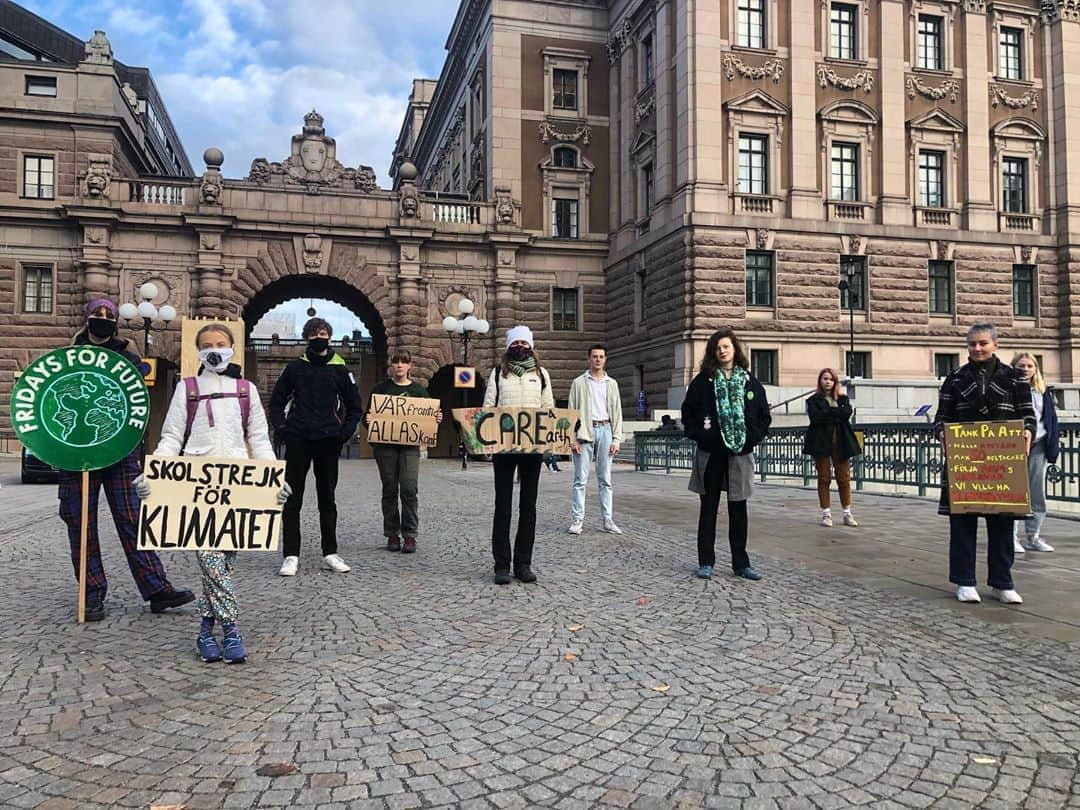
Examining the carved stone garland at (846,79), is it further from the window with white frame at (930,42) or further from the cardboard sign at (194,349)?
the cardboard sign at (194,349)

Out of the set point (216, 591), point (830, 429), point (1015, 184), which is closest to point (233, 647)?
point (216, 591)

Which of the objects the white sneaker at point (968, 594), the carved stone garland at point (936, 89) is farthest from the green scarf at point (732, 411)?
the carved stone garland at point (936, 89)

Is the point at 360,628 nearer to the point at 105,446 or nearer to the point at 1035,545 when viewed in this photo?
the point at 105,446

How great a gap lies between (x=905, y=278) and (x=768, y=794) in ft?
111

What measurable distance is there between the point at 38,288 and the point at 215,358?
33.8 metres

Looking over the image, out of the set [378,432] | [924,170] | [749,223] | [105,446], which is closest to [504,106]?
[749,223]

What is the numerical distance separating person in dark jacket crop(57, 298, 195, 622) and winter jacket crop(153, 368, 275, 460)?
96cm

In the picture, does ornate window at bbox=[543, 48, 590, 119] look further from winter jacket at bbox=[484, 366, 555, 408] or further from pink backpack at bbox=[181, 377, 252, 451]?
pink backpack at bbox=[181, 377, 252, 451]

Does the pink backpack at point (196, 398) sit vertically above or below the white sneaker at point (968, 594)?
above

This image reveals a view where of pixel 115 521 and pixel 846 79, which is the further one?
pixel 846 79

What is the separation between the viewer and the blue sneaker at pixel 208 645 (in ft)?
14.7

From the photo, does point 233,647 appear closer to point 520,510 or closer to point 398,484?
point 520,510

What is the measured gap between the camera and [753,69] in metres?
32.1

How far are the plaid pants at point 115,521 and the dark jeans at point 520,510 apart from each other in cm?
249
